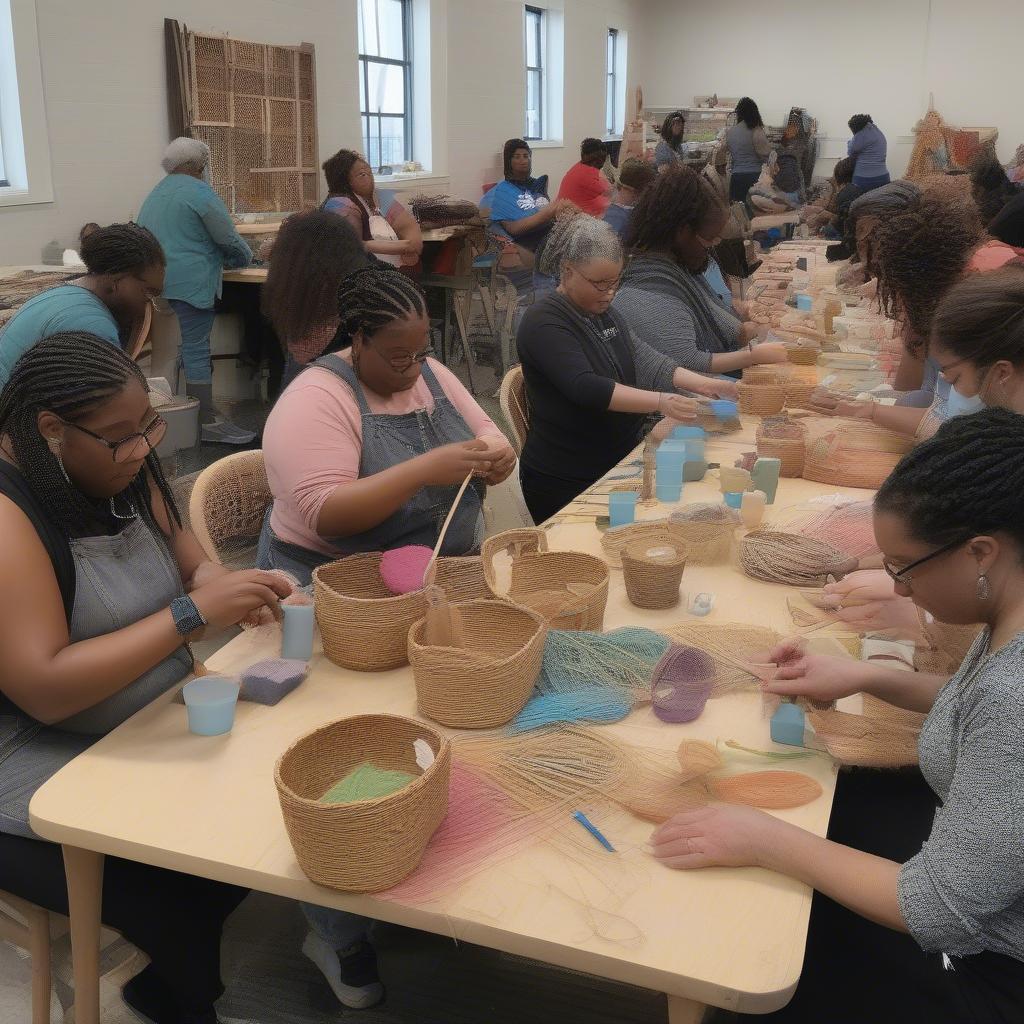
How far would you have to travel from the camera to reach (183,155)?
586cm

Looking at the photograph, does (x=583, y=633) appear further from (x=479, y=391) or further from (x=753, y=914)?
(x=479, y=391)

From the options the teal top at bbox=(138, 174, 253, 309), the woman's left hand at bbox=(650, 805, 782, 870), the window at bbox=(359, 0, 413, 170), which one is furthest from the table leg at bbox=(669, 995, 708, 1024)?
the window at bbox=(359, 0, 413, 170)

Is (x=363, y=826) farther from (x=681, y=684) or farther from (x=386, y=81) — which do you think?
(x=386, y=81)

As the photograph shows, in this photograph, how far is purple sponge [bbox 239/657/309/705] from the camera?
168cm

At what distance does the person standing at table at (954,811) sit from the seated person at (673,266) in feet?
8.09

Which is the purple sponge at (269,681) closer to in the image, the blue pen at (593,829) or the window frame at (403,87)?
the blue pen at (593,829)

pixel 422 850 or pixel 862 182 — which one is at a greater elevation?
pixel 862 182

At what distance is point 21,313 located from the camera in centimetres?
342

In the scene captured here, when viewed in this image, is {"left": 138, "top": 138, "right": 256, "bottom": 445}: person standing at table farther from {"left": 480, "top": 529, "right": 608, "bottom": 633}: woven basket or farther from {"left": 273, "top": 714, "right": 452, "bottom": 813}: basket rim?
{"left": 273, "top": 714, "right": 452, "bottom": 813}: basket rim

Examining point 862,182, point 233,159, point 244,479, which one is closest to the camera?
point 244,479

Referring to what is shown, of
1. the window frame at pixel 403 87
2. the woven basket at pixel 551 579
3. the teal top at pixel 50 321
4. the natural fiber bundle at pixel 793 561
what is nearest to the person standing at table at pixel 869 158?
the window frame at pixel 403 87

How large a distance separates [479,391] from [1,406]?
18.4 feet

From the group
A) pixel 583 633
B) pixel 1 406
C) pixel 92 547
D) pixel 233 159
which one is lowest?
pixel 583 633

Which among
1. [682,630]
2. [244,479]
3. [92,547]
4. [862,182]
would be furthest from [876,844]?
[862,182]
